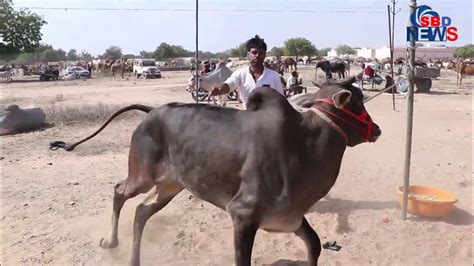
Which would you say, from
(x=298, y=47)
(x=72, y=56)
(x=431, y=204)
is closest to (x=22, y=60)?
(x=72, y=56)

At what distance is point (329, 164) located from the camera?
3.17m

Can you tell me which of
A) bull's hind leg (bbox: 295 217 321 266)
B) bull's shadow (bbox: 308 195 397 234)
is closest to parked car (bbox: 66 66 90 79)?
bull's shadow (bbox: 308 195 397 234)

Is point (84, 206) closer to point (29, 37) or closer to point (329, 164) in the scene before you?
point (329, 164)

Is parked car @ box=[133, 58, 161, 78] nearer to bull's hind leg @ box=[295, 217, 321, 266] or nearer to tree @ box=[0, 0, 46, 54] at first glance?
tree @ box=[0, 0, 46, 54]

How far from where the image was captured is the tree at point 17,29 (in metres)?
43.9

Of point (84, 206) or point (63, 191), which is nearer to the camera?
point (84, 206)

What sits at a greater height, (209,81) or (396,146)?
(209,81)

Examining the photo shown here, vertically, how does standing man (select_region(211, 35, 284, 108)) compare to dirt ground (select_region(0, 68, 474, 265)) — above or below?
above

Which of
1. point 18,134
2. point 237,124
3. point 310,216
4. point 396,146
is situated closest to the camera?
point 237,124

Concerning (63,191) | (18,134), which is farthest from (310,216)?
(18,134)

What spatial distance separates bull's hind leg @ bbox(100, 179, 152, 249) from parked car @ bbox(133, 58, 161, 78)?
37052 millimetres

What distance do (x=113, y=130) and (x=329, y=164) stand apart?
8763 mm

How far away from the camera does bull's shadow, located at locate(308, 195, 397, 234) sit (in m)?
5.58

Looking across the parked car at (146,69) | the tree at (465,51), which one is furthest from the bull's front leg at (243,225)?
the tree at (465,51)
